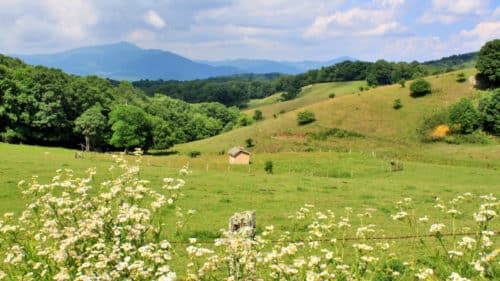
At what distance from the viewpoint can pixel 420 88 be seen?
9381cm

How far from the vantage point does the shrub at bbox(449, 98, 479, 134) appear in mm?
74125

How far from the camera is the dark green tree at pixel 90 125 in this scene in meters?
75.2

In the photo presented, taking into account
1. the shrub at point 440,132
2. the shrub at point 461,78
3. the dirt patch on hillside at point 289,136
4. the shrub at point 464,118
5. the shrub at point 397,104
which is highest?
the shrub at point 461,78

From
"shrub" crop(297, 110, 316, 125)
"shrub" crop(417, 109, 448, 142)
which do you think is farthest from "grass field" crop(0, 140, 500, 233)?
"shrub" crop(297, 110, 316, 125)

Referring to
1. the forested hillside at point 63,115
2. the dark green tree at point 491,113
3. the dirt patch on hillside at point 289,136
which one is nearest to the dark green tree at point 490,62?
the dark green tree at point 491,113

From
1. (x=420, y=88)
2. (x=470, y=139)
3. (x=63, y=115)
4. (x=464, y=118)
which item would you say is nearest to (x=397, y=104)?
(x=420, y=88)

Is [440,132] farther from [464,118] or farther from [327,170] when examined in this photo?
[327,170]

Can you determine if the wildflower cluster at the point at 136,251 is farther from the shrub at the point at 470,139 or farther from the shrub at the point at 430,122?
the shrub at the point at 430,122

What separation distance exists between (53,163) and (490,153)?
206 ft

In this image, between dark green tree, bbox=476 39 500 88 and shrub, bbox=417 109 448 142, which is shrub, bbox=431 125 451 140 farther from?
dark green tree, bbox=476 39 500 88

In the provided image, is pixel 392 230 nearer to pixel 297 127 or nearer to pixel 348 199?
pixel 348 199

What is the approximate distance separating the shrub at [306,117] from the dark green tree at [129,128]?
1374 inches

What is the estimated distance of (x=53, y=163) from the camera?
128 ft

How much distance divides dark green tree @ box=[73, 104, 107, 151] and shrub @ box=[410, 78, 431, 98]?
7246 centimetres
